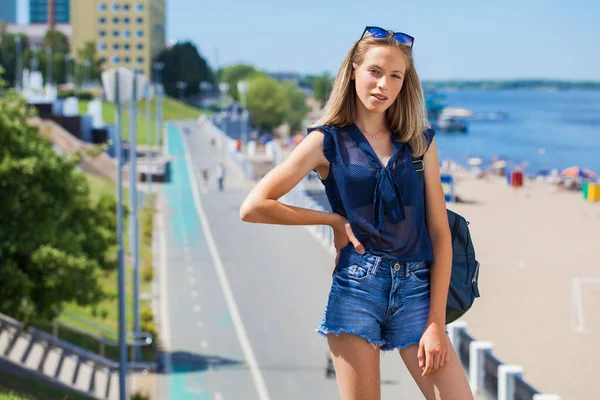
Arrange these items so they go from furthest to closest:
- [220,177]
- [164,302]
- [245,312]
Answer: [220,177], [164,302], [245,312]

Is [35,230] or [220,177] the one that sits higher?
[35,230]

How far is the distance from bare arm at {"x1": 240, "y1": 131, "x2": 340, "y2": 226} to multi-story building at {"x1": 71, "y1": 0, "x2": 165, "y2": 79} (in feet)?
456

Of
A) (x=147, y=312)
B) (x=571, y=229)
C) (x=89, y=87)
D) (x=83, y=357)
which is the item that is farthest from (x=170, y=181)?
(x=89, y=87)

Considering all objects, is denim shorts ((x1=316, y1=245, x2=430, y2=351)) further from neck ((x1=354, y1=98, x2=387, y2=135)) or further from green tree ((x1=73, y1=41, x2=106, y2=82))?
green tree ((x1=73, y1=41, x2=106, y2=82))

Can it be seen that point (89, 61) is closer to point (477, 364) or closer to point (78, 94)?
point (78, 94)

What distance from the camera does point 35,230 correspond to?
15938 mm

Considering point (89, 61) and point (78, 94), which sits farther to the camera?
point (89, 61)

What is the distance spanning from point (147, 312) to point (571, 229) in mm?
25368

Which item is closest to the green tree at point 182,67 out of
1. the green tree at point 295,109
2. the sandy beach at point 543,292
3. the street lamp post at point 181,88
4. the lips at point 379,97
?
the street lamp post at point 181,88

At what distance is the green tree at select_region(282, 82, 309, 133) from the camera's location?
126 m

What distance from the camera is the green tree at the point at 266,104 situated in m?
112

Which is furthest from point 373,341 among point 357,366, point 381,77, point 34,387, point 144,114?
point 144,114

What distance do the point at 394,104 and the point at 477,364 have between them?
847 centimetres

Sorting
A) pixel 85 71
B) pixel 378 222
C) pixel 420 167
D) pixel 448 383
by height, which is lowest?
pixel 85 71
